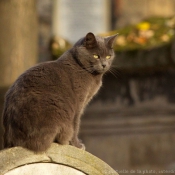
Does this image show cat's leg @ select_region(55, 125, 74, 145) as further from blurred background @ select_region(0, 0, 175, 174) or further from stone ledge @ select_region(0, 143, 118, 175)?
blurred background @ select_region(0, 0, 175, 174)

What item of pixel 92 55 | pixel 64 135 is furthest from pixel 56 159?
pixel 92 55

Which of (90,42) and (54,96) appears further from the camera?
(90,42)

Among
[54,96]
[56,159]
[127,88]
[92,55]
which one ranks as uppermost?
[92,55]

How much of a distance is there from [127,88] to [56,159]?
358 cm

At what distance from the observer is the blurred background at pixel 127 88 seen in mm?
6855

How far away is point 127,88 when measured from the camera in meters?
7.50

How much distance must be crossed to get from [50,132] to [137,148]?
11.0 feet

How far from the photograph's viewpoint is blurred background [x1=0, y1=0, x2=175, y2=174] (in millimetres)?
6855

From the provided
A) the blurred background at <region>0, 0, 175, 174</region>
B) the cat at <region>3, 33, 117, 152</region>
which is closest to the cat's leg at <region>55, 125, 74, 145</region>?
the cat at <region>3, 33, 117, 152</region>

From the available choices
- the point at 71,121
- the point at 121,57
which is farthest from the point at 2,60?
the point at 71,121

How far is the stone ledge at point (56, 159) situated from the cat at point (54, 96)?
0.17ft

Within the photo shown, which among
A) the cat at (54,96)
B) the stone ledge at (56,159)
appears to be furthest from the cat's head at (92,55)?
the stone ledge at (56,159)

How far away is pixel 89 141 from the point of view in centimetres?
754

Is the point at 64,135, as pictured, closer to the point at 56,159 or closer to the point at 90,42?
the point at 56,159
